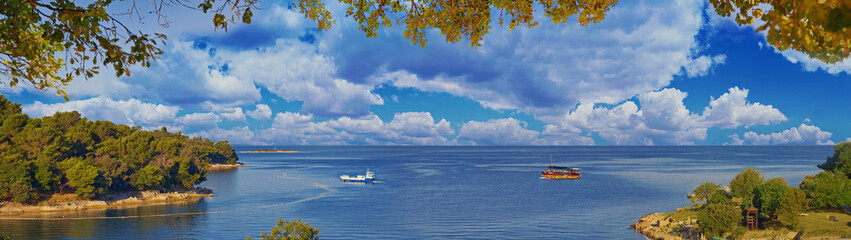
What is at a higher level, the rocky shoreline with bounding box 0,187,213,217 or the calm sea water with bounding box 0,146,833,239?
the rocky shoreline with bounding box 0,187,213,217

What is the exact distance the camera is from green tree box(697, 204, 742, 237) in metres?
48.3

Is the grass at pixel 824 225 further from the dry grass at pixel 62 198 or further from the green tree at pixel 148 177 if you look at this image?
the dry grass at pixel 62 198

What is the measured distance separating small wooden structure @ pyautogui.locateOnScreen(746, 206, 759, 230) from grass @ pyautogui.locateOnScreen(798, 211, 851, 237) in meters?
3.48

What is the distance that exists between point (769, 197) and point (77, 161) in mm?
91007

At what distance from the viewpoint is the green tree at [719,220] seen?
48312 millimetres

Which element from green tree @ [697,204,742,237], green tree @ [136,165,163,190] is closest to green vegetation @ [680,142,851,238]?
green tree @ [697,204,742,237]

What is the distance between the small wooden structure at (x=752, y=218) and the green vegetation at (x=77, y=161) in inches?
3289

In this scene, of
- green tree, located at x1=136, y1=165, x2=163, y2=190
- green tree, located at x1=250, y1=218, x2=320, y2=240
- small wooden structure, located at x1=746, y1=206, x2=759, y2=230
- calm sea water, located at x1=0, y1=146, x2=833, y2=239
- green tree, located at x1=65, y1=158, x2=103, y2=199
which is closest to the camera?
green tree, located at x1=250, y1=218, x2=320, y2=240

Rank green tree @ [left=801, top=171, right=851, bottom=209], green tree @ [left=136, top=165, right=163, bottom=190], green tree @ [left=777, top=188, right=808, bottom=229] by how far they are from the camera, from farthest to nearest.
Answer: green tree @ [left=136, top=165, right=163, bottom=190]
green tree @ [left=801, top=171, right=851, bottom=209]
green tree @ [left=777, top=188, right=808, bottom=229]

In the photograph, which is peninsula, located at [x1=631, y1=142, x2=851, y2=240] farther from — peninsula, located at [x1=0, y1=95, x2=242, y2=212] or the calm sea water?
peninsula, located at [x1=0, y1=95, x2=242, y2=212]

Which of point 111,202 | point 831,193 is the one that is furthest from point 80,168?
point 831,193

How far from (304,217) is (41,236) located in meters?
30.2

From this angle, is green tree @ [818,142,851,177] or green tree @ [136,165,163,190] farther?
green tree @ [136,165,163,190]

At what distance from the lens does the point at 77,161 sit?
250 feet
